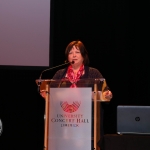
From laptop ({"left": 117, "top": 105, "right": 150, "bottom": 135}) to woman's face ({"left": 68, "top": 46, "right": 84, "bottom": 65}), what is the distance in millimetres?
861

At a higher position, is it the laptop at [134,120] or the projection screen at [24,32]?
the projection screen at [24,32]

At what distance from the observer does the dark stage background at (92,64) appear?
4562 mm

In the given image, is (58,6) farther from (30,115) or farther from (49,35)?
(30,115)

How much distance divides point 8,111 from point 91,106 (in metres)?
2.00

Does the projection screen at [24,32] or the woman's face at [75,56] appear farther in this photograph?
the projection screen at [24,32]

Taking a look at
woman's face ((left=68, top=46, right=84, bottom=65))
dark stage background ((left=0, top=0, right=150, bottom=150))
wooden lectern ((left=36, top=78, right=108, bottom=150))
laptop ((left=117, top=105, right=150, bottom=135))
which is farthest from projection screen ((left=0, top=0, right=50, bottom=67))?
laptop ((left=117, top=105, right=150, bottom=135))

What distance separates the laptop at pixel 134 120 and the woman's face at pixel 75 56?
0.86m

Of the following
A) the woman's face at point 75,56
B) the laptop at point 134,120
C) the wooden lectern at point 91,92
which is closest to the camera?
the laptop at point 134,120

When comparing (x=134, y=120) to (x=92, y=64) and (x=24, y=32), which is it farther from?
(x=24, y=32)

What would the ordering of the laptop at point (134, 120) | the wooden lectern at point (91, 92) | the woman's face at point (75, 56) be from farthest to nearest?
the woman's face at point (75, 56), the wooden lectern at point (91, 92), the laptop at point (134, 120)

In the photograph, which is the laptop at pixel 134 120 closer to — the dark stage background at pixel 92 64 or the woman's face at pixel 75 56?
the woman's face at pixel 75 56

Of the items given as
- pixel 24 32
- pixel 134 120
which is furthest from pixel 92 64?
pixel 134 120

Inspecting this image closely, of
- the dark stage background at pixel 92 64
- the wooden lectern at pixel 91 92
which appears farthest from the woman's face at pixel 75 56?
the dark stage background at pixel 92 64

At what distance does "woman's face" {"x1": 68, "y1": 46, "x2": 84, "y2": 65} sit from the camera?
331 cm
